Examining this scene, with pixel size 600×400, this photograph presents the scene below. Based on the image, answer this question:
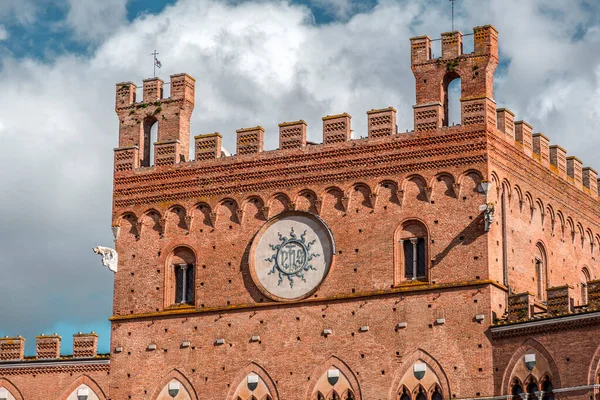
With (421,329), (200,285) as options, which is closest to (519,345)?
(421,329)

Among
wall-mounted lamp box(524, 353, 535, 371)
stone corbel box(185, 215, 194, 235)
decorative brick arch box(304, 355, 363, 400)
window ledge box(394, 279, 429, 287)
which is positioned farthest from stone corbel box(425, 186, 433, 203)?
stone corbel box(185, 215, 194, 235)

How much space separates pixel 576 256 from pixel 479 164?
25.4 ft

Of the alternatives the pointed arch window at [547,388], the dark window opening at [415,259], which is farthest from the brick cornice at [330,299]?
the pointed arch window at [547,388]

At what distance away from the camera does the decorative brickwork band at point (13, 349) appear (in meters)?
57.0

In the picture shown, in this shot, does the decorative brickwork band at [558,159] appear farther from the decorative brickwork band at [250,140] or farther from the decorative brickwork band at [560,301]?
the decorative brickwork band at [250,140]

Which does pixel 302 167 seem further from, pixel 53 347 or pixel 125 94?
pixel 53 347

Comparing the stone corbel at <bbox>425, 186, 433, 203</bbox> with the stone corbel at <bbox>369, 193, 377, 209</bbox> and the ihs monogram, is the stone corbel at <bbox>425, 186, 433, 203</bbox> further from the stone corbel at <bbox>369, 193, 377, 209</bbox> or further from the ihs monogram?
the ihs monogram

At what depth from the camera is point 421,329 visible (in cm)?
5112

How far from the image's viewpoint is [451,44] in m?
53.8

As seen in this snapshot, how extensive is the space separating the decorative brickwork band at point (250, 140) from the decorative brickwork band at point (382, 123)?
413cm

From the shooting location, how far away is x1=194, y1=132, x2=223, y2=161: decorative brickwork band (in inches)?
2228

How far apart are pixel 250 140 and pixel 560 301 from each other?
42.0 feet

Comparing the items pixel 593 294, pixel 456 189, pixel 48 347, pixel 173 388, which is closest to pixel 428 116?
pixel 456 189

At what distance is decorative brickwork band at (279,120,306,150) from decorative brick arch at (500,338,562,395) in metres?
10.7
